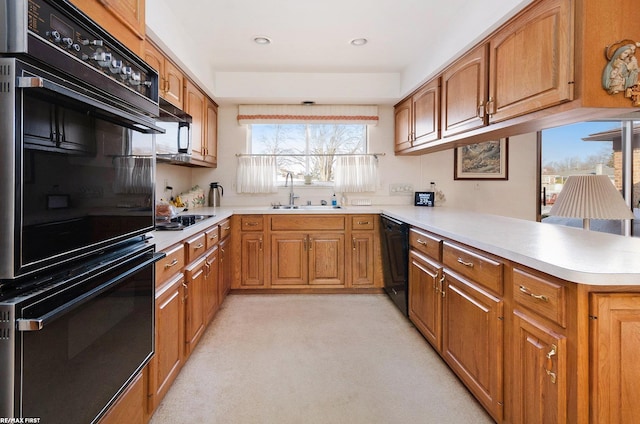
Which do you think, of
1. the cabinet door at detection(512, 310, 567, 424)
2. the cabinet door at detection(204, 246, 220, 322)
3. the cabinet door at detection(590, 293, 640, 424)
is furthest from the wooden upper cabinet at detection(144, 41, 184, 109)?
the cabinet door at detection(590, 293, 640, 424)

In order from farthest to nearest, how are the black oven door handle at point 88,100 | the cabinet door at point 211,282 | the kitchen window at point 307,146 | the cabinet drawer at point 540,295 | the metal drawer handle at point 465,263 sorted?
the kitchen window at point 307,146 < the cabinet door at point 211,282 < the metal drawer handle at point 465,263 < the cabinet drawer at point 540,295 < the black oven door handle at point 88,100

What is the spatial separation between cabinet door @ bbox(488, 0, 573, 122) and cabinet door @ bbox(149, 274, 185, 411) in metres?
2.14

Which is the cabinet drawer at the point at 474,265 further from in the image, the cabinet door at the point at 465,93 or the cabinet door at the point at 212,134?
the cabinet door at the point at 212,134

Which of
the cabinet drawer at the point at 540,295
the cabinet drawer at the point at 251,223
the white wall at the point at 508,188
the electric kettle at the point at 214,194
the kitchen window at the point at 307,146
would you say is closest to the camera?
the cabinet drawer at the point at 540,295

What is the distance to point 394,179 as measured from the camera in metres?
4.25

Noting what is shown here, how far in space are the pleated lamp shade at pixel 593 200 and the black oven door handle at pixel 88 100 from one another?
2.66 metres

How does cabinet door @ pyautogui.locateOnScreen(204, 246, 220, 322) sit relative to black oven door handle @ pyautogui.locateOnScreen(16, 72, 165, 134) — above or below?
below

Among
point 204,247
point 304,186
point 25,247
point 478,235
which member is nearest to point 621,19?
point 478,235

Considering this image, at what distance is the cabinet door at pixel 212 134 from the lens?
145 inches

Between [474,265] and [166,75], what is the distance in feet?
8.05

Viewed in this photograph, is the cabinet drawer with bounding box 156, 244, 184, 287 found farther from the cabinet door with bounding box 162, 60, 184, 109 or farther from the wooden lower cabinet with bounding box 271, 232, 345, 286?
the wooden lower cabinet with bounding box 271, 232, 345, 286

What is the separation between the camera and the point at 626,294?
1.11 meters

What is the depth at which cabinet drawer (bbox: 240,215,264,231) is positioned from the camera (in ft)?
11.7

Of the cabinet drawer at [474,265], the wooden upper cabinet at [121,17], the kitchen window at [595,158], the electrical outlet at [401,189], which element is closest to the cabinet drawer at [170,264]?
the wooden upper cabinet at [121,17]
